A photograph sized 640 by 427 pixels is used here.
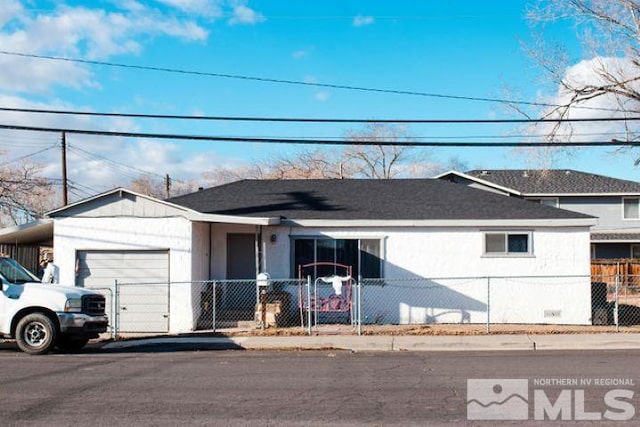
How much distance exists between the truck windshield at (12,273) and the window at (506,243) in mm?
11379

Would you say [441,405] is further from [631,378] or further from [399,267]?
[399,267]

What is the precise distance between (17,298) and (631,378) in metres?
10.9

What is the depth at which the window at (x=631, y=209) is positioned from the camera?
4119 centimetres

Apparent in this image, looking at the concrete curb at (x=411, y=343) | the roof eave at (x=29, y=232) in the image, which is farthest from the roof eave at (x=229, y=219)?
the roof eave at (x=29, y=232)

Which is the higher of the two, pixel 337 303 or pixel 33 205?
pixel 33 205

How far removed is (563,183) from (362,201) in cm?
2601

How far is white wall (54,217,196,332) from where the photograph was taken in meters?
17.0

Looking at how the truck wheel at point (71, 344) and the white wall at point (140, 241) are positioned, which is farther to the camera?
the white wall at point (140, 241)

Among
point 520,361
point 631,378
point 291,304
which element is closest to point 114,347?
point 291,304

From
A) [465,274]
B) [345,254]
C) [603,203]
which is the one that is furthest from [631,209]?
[345,254]

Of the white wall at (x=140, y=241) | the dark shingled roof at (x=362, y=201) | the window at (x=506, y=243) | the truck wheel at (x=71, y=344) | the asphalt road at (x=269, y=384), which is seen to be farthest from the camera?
the dark shingled roof at (x=362, y=201)

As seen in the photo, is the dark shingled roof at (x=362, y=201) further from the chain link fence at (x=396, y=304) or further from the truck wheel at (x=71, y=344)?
the truck wheel at (x=71, y=344)

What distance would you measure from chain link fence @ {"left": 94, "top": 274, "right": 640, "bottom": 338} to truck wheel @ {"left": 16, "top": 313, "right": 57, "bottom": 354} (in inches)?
149

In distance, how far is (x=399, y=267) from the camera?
1856 centimetres
